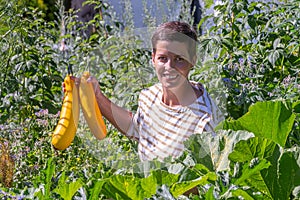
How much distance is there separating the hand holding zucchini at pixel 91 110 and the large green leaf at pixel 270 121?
1.04m

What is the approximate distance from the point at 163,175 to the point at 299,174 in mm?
227

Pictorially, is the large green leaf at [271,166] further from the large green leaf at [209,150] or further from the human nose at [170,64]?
the human nose at [170,64]

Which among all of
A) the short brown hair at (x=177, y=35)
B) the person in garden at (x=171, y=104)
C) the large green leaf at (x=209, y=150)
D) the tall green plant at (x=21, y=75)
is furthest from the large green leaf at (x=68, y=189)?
the tall green plant at (x=21, y=75)

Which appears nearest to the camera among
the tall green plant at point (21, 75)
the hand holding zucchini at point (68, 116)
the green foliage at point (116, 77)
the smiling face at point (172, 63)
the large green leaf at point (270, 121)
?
the large green leaf at point (270, 121)

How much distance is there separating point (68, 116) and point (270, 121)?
1.25 m

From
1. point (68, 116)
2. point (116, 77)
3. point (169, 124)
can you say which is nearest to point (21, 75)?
point (116, 77)

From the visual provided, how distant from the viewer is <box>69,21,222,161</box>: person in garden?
2.18m

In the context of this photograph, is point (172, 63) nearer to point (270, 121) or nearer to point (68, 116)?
point (68, 116)

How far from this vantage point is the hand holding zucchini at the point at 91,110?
2.17 m

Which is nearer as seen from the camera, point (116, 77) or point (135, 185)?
point (135, 185)

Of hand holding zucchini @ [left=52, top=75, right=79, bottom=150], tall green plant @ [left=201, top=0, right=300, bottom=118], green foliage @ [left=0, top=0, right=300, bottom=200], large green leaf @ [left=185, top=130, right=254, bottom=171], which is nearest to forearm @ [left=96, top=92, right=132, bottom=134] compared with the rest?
green foliage @ [left=0, top=0, right=300, bottom=200]

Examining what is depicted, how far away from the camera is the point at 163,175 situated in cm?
105

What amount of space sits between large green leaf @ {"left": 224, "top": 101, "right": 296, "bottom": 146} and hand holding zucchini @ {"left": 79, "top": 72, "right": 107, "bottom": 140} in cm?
104

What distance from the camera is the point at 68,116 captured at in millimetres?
2279
